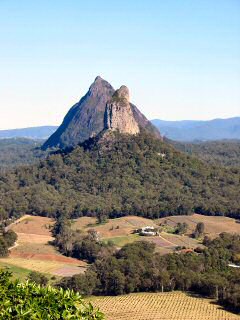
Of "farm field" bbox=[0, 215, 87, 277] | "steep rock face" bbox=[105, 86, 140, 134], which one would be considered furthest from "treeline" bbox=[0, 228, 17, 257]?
"steep rock face" bbox=[105, 86, 140, 134]

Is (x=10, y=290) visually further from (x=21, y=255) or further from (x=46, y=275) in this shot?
(x=21, y=255)

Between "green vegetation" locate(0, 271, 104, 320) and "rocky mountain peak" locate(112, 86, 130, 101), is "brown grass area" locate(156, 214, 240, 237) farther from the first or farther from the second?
"green vegetation" locate(0, 271, 104, 320)

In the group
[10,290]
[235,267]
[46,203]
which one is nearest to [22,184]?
[46,203]

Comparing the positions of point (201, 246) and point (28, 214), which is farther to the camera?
point (28, 214)

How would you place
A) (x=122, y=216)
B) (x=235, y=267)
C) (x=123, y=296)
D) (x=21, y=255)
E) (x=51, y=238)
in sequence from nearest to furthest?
(x=123, y=296) < (x=235, y=267) < (x=21, y=255) < (x=51, y=238) < (x=122, y=216)

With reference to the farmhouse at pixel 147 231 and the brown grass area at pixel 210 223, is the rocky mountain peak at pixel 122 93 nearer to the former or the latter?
the brown grass area at pixel 210 223

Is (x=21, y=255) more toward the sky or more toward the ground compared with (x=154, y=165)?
more toward the ground

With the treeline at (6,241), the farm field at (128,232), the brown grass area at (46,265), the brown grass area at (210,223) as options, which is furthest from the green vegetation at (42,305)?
the brown grass area at (210,223)
